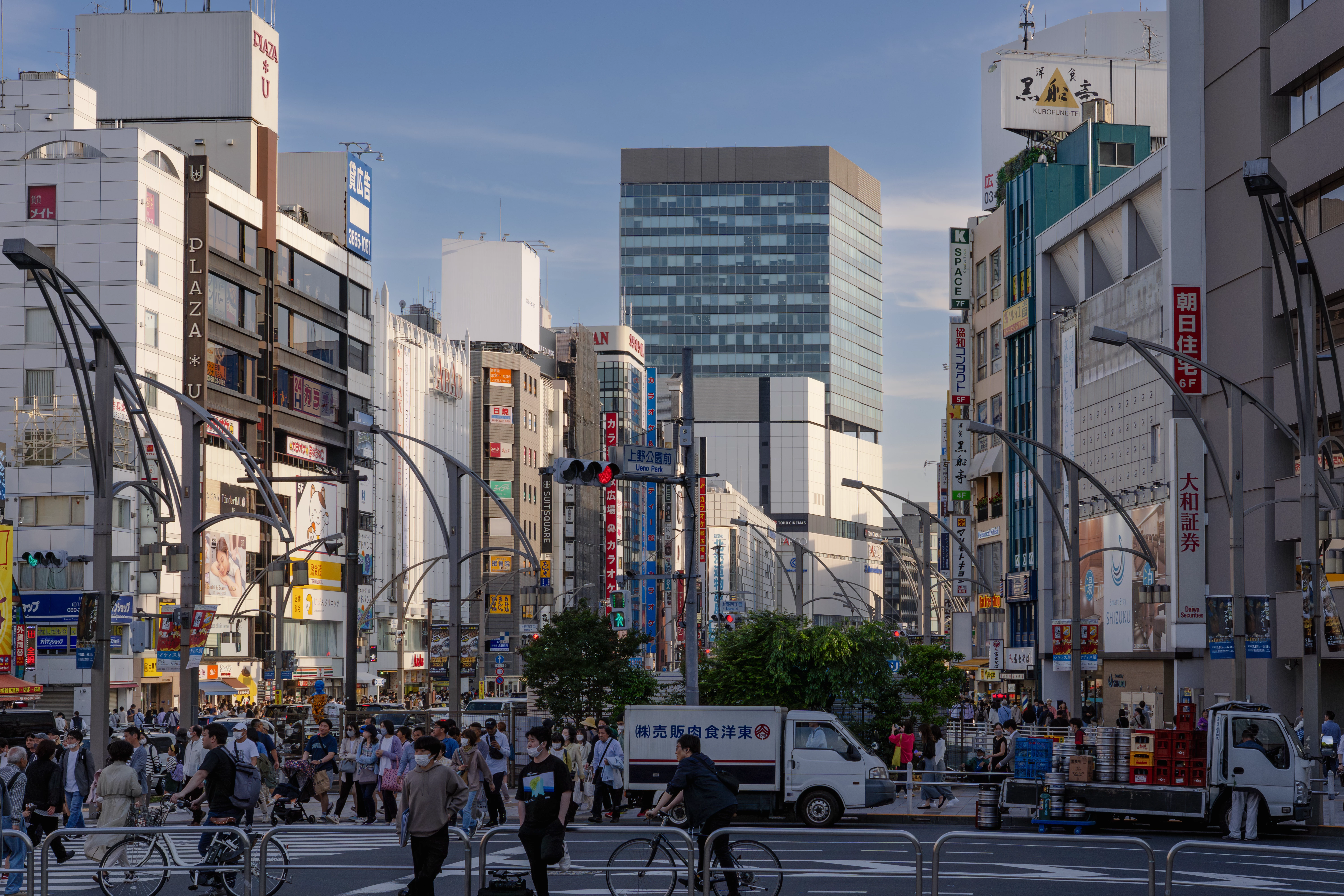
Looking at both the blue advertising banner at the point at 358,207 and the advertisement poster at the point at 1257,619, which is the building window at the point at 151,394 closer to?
the blue advertising banner at the point at 358,207

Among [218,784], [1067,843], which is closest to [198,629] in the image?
[218,784]

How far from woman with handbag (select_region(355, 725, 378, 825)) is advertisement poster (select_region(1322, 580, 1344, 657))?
23.7 metres

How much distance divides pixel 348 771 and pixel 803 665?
12293 millimetres

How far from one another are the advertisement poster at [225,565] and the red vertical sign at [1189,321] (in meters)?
51.1

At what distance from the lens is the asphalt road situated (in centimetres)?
1581

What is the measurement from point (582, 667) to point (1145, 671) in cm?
3074

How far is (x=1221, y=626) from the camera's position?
30.3 metres

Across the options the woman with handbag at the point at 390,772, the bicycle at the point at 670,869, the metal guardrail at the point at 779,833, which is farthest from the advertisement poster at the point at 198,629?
the metal guardrail at the point at 779,833

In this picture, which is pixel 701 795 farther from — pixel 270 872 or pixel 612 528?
pixel 612 528

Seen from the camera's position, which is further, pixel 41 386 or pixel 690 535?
pixel 41 386

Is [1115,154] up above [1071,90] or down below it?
below

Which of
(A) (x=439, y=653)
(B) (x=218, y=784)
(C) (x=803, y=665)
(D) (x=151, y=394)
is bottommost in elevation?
(A) (x=439, y=653)

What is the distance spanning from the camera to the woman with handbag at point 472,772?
23234 mm

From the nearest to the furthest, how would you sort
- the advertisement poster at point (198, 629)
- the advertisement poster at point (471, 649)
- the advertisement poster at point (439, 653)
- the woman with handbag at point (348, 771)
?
the woman with handbag at point (348, 771), the advertisement poster at point (198, 629), the advertisement poster at point (439, 653), the advertisement poster at point (471, 649)
